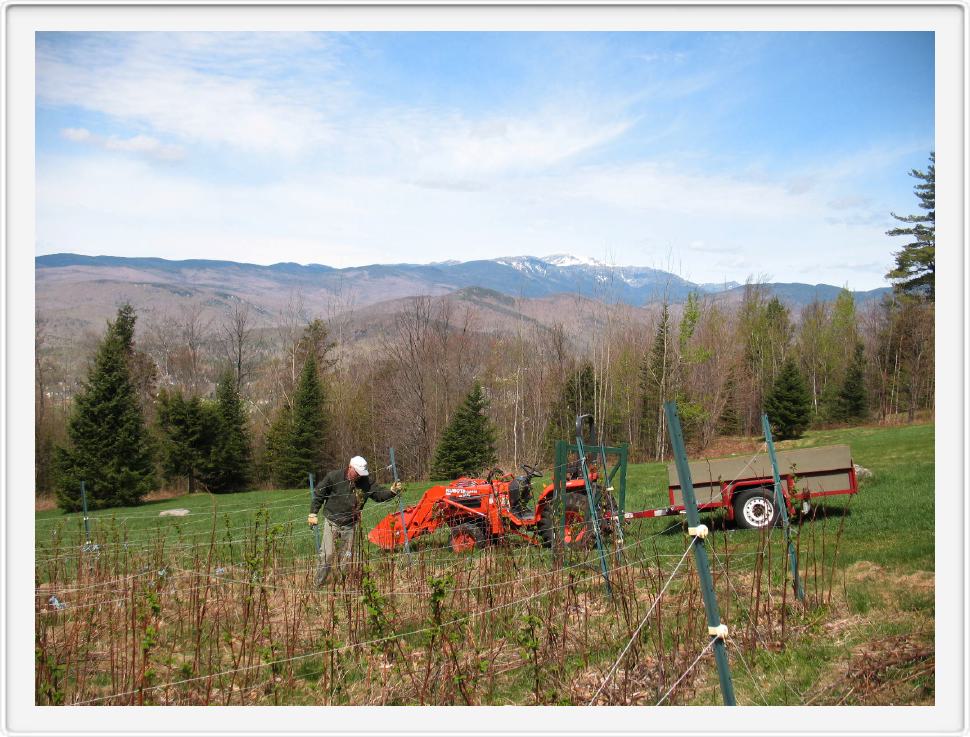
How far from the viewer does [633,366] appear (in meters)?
43.3

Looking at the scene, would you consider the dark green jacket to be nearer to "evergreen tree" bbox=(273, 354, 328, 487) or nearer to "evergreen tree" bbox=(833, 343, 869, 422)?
"evergreen tree" bbox=(273, 354, 328, 487)

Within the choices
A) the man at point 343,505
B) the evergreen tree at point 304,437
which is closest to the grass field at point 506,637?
the man at point 343,505

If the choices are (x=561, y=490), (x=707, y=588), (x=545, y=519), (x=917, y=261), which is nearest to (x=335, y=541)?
(x=545, y=519)

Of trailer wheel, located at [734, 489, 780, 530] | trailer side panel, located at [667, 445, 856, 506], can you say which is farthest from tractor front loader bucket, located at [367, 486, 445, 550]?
trailer wheel, located at [734, 489, 780, 530]

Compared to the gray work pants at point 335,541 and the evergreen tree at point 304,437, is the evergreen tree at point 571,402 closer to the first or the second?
the evergreen tree at point 304,437

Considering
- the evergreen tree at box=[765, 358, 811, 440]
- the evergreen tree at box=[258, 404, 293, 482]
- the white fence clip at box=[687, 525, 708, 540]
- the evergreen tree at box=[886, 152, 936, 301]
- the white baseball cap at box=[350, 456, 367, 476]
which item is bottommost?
the evergreen tree at box=[258, 404, 293, 482]

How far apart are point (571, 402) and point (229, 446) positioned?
18.1m

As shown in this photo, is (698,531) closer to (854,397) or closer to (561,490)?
(561,490)

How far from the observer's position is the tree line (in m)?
34.7

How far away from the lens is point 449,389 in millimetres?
41219

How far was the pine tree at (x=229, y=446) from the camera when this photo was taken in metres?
38.2

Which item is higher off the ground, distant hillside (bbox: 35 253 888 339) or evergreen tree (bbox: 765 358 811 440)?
distant hillside (bbox: 35 253 888 339)

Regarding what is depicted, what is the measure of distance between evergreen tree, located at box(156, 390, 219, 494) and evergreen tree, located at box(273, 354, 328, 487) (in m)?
3.68

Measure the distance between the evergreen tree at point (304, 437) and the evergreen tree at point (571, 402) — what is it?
476 inches
